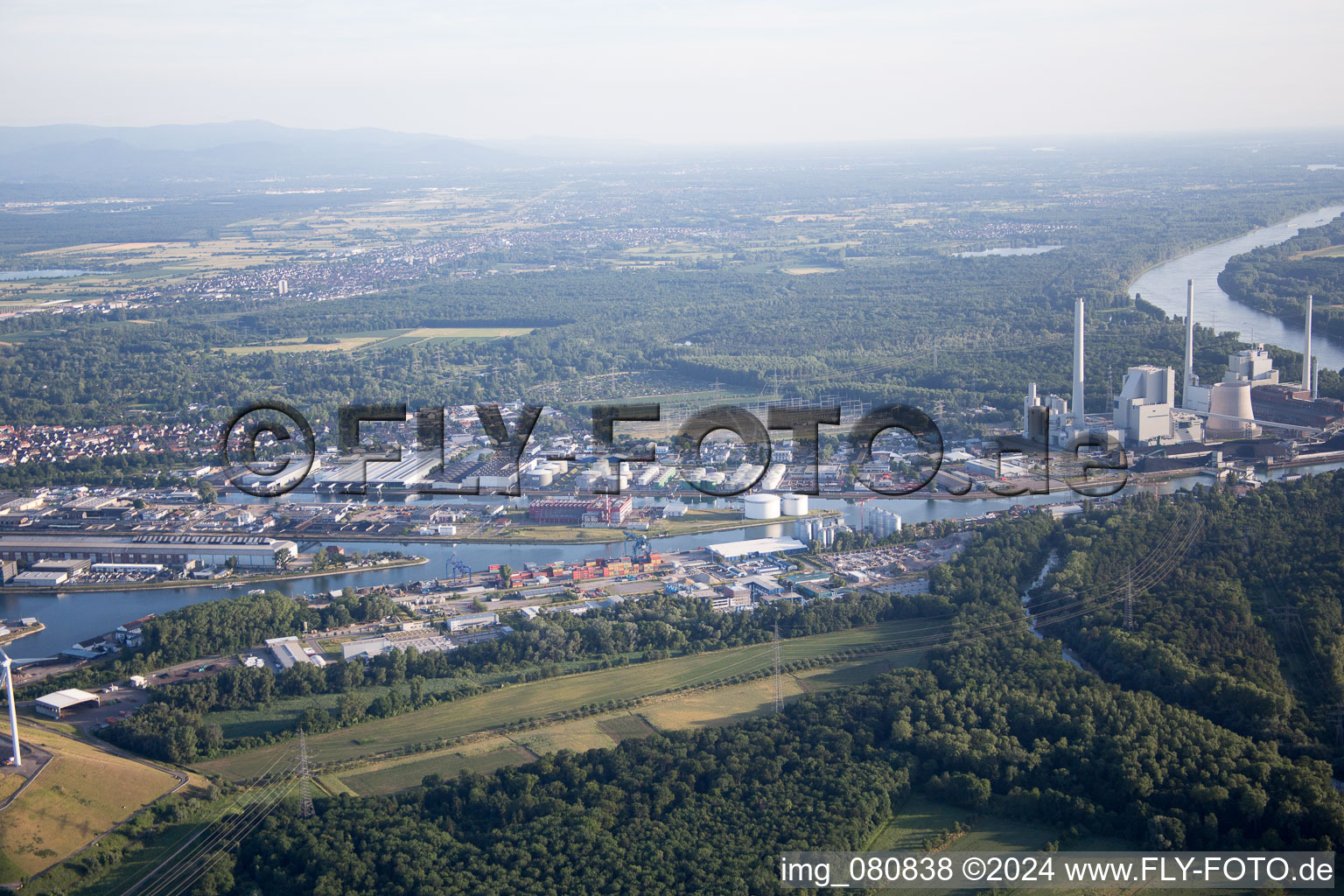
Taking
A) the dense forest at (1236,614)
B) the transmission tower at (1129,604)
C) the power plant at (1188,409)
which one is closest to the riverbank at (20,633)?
the dense forest at (1236,614)

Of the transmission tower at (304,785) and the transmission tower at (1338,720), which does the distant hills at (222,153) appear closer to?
the transmission tower at (304,785)

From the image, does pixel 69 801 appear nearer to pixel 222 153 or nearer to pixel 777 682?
pixel 777 682

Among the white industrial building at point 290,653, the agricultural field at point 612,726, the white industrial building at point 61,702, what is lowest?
the agricultural field at point 612,726

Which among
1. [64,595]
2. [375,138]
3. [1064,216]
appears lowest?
[64,595]

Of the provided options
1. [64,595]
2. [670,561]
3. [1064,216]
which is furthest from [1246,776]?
[1064,216]

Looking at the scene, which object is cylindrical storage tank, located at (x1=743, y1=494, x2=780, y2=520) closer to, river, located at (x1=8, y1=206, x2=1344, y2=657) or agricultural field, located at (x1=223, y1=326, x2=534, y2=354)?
river, located at (x1=8, y1=206, x2=1344, y2=657)

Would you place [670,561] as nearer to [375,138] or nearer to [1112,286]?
[1112,286]

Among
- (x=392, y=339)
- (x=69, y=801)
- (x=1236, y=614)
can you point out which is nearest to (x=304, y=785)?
(x=69, y=801)
